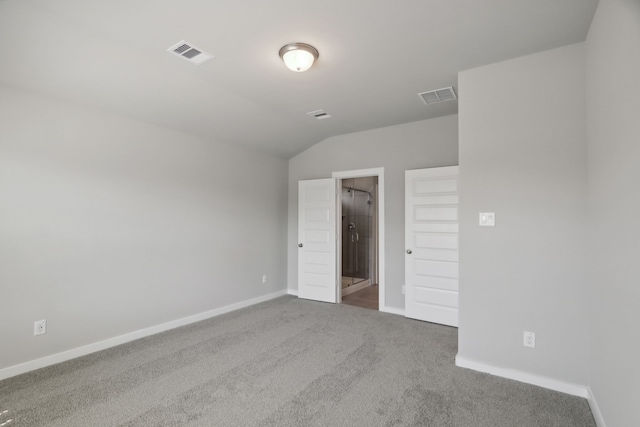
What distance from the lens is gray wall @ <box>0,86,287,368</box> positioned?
2629 millimetres

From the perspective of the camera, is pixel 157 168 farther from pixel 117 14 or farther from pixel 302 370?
pixel 302 370

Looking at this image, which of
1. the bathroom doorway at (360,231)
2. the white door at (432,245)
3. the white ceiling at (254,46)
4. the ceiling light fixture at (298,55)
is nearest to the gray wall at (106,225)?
the white ceiling at (254,46)

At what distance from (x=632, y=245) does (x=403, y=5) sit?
183 cm

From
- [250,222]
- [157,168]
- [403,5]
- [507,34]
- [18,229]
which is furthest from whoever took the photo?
[250,222]

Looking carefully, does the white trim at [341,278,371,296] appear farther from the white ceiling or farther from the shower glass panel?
the white ceiling

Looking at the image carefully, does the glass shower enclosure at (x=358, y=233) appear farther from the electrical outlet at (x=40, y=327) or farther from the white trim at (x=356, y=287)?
the electrical outlet at (x=40, y=327)

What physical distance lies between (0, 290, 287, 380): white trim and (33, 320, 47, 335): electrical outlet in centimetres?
23

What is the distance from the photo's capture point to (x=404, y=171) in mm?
4336

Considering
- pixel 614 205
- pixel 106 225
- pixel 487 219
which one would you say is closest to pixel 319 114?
pixel 487 219

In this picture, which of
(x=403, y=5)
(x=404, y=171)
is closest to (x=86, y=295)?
(x=403, y=5)

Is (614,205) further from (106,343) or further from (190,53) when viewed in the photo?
(106,343)

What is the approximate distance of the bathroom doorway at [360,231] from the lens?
656 cm

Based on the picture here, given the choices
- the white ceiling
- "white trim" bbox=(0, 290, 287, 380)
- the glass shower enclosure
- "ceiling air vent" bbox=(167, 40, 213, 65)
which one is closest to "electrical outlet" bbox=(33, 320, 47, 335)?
"white trim" bbox=(0, 290, 287, 380)

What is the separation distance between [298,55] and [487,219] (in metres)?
2.08
